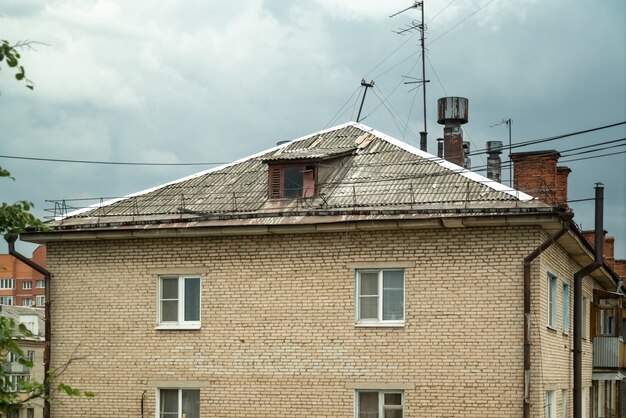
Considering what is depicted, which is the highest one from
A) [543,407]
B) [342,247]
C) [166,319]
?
[342,247]

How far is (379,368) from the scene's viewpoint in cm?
2005

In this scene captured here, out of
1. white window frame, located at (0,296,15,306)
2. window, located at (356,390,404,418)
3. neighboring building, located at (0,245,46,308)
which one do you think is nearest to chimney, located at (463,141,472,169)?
window, located at (356,390,404,418)

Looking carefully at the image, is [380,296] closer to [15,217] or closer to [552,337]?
[552,337]

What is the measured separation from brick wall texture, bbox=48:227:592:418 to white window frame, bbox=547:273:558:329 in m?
0.23

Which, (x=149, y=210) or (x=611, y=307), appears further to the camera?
(x=611, y=307)

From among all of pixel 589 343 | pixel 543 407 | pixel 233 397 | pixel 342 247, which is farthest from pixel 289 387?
pixel 589 343

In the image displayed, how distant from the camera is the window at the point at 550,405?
20.9 metres

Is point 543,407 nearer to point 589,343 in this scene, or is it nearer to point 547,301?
point 547,301

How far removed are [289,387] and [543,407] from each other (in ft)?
16.1

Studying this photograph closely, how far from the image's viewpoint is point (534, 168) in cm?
2273

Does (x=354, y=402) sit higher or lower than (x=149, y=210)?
lower

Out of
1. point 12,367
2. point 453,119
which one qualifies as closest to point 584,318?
point 453,119

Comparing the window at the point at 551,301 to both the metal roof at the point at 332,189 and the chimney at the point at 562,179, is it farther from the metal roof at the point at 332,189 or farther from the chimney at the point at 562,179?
the chimney at the point at 562,179

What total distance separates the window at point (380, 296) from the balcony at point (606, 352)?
12236mm
